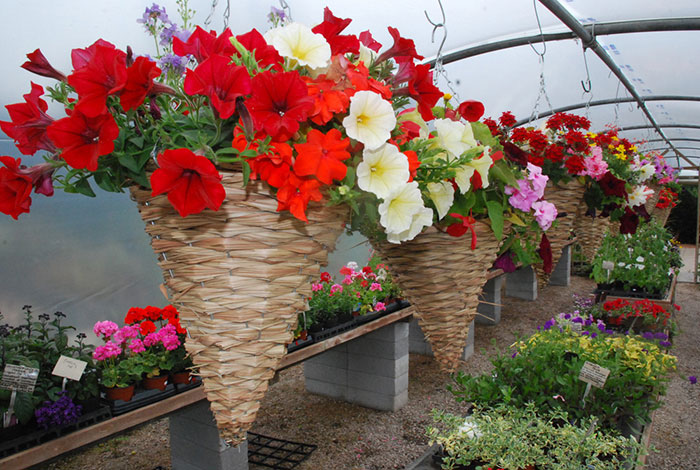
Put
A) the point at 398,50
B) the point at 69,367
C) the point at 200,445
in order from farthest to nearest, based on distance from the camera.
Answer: the point at 200,445 < the point at 69,367 < the point at 398,50

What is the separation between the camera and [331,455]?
3.29 meters

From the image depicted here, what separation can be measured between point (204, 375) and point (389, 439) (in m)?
3.27

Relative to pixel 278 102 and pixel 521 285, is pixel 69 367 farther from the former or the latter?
pixel 521 285

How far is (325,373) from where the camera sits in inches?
166

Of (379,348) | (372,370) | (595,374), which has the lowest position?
(372,370)


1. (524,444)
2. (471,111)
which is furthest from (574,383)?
(471,111)

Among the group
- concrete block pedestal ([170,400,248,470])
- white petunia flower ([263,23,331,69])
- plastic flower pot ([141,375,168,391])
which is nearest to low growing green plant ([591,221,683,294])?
concrete block pedestal ([170,400,248,470])

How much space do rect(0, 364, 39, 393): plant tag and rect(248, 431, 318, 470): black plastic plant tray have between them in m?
1.85

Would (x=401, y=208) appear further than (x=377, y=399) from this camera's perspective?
No

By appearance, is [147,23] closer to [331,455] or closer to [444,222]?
[444,222]

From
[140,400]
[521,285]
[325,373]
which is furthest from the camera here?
[521,285]

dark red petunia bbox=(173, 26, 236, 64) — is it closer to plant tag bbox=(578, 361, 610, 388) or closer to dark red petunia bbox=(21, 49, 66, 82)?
dark red petunia bbox=(21, 49, 66, 82)

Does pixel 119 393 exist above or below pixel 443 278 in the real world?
below

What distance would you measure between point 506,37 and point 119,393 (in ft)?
9.72
